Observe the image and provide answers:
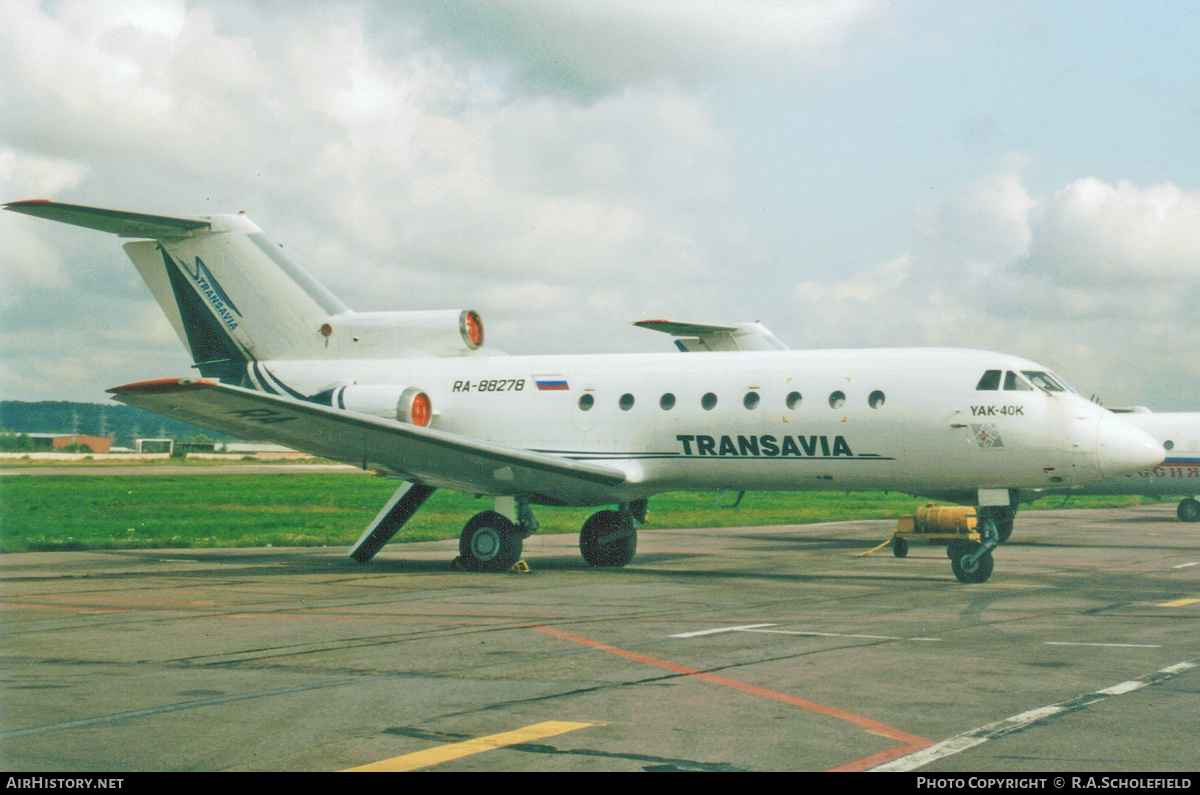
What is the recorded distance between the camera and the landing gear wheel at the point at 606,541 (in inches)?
832

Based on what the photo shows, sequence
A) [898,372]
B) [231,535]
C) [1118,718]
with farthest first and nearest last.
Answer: [231,535]
[898,372]
[1118,718]

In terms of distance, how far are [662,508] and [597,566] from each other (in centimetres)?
2551

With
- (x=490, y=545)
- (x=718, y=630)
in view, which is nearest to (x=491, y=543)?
(x=490, y=545)

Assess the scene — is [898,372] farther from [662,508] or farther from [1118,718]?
[662,508]

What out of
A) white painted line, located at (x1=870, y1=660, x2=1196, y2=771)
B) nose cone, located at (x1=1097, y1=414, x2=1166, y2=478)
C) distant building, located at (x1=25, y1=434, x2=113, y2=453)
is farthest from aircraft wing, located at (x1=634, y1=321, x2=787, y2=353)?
distant building, located at (x1=25, y1=434, x2=113, y2=453)

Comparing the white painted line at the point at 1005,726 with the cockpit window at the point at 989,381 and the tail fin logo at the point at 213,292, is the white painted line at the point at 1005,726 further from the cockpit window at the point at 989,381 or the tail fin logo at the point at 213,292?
the tail fin logo at the point at 213,292

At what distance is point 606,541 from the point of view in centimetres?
2111

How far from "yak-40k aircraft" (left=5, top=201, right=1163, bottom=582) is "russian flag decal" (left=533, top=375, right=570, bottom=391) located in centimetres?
3

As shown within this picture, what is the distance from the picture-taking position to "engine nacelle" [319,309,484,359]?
22672 millimetres

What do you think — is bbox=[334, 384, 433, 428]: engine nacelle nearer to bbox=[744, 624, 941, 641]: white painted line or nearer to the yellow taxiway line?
bbox=[744, 624, 941, 641]: white painted line

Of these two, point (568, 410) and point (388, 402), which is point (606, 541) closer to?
point (568, 410)
